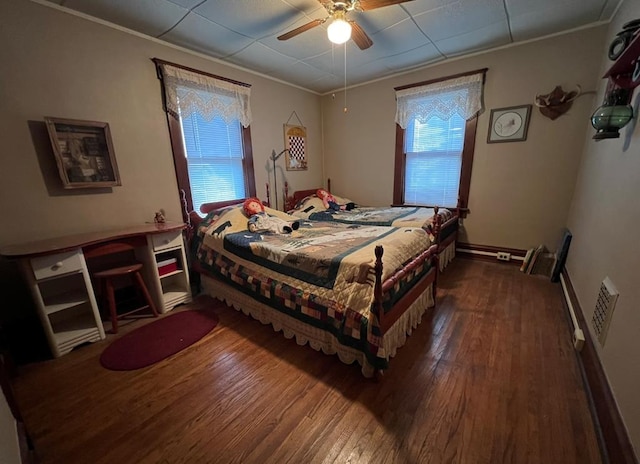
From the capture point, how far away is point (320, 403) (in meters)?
1.45

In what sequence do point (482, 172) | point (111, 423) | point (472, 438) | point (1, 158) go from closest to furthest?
point (472, 438) → point (111, 423) → point (1, 158) → point (482, 172)

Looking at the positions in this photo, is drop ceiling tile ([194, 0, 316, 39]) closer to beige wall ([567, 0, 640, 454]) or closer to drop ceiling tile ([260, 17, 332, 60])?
drop ceiling tile ([260, 17, 332, 60])

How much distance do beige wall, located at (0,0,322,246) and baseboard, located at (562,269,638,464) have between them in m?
3.59

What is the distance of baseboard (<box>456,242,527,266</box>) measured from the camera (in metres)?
3.25

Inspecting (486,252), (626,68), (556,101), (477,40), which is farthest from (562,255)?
(477,40)

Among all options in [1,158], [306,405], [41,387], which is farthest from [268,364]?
[1,158]

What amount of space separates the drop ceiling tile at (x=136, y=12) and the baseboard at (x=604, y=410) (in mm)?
3788

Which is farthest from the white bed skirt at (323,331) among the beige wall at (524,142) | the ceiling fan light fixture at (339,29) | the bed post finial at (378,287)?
the ceiling fan light fixture at (339,29)

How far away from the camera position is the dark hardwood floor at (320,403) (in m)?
1.21

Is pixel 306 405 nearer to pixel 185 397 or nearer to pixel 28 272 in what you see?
pixel 185 397

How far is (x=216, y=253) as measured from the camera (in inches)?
99.4

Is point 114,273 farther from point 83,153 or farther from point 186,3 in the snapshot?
point 186,3

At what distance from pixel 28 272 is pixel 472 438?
2.90m

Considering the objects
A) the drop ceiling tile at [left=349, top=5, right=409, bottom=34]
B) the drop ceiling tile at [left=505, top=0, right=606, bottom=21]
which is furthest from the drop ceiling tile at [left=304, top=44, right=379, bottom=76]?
the drop ceiling tile at [left=505, top=0, right=606, bottom=21]
